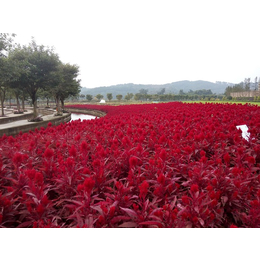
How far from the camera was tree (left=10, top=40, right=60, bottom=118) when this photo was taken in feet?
57.0

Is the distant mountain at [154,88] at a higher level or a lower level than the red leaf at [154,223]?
higher

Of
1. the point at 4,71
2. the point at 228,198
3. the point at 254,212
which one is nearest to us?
the point at 254,212

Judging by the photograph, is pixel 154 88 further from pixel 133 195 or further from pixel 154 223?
pixel 154 223

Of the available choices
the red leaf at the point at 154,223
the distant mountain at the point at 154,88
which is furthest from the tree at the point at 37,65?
the distant mountain at the point at 154,88

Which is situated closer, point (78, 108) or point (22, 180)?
point (22, 180)

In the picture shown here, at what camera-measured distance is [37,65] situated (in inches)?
704

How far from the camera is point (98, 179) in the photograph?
1.88 m

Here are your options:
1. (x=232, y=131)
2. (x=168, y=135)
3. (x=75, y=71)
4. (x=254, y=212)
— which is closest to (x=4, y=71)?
(x=168, y=135)

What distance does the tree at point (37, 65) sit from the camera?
17359mm

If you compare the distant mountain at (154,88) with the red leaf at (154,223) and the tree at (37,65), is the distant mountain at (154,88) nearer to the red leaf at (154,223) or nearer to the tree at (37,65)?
the tree at (37,65)

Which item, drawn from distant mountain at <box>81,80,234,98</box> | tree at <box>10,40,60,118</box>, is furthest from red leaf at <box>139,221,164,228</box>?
distant mountain at <box>81,80,234,98</box>

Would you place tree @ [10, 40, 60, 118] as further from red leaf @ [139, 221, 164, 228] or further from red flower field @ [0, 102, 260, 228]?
red leaf @ [139, 221, 164, 228]
